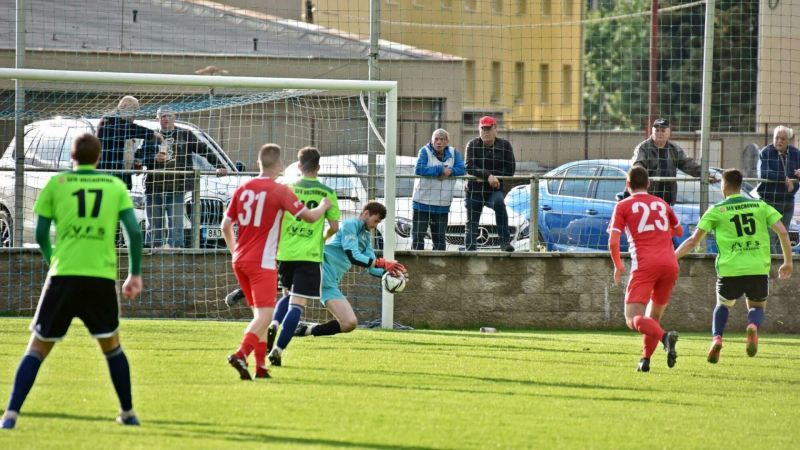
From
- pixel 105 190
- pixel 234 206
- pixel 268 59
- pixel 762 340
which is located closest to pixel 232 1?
pixel 268 59

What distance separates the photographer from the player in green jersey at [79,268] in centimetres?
790

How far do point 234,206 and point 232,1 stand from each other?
18.3 meters

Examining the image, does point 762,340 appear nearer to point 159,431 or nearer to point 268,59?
point 159,431

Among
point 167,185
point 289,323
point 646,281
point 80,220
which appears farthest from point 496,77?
point 80,220

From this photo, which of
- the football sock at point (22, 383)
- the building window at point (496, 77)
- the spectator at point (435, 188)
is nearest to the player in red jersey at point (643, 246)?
the spectator at point (435, 188)

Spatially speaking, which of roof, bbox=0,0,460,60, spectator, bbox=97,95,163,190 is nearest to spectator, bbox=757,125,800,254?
roof, bbox=0,0,460,60

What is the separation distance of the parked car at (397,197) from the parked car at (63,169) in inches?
35.6

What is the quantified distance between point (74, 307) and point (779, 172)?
455 inches

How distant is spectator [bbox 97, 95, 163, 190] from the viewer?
51.8 feet

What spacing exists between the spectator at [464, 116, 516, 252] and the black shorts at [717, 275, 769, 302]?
4.25 meters

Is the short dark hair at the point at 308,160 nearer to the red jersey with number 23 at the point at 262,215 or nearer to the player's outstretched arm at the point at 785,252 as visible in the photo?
A: the red jersey with number 23 at the point at 262,215

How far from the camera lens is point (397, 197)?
17.1 m

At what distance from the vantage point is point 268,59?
24234 millimetres

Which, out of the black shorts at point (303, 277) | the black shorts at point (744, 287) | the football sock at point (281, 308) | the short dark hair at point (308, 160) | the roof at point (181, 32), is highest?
the roof at point (181, 32)
